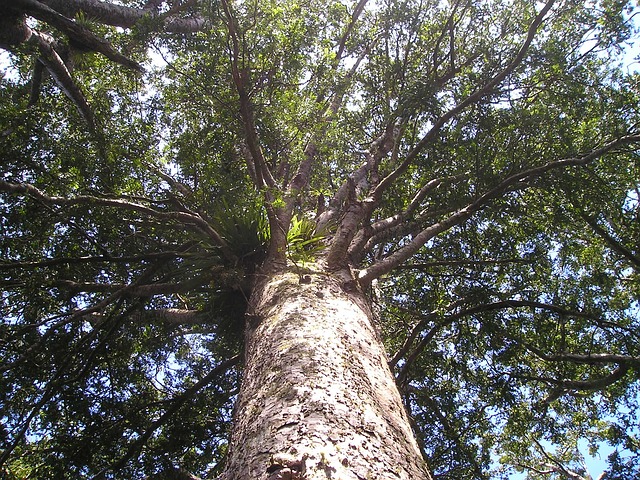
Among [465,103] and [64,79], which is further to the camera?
[64,79]

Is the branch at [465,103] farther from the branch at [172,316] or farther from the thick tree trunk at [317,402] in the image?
the branch at [172,316]

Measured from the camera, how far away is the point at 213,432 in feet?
19.5

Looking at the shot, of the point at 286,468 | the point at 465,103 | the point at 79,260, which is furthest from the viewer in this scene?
the point at 465,103

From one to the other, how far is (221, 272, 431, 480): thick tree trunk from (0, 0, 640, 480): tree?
0.42 m

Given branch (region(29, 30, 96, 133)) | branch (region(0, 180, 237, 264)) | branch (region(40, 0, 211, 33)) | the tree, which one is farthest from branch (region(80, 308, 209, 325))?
branch (region(40, 0, 211, 33))

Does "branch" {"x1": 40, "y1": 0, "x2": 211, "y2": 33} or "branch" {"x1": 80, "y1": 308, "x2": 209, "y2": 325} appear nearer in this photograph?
"branch" {"x1": 80, "y1": 308, "x2": 209, "y2": 325}

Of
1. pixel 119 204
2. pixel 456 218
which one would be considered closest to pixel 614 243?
pixel 456 218

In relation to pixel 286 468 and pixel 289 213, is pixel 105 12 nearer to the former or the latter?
pixel 289 213

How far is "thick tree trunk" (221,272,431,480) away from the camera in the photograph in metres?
1.55

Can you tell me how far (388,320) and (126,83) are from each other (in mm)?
5477

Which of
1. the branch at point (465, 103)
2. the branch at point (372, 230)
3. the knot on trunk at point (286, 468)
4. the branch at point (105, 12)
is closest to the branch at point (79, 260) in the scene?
the branch at point (372, 230)

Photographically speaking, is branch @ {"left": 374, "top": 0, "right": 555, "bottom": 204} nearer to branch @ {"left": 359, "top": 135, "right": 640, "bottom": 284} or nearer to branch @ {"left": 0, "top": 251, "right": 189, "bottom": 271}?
branch @ {"left": 359, "top": 135, "right": 640, "bottom": 284}

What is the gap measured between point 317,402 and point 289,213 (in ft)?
9.47

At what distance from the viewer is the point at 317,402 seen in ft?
6.06
